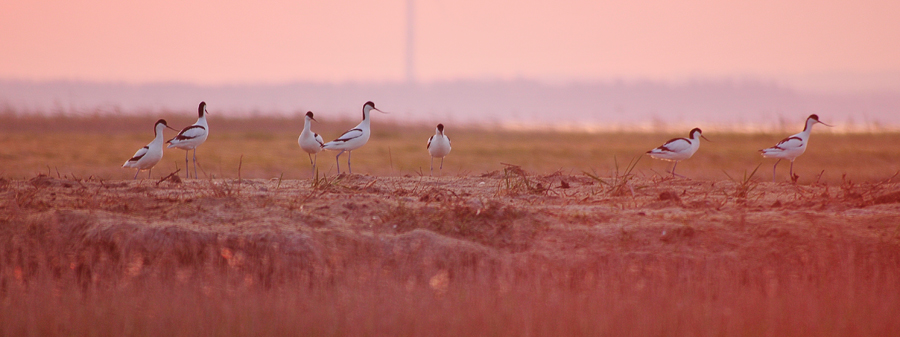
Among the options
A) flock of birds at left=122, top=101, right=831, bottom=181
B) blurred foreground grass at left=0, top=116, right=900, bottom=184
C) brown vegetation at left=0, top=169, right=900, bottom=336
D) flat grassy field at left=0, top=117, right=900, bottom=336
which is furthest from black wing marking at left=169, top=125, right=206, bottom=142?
brown vegetation at left=0, top=169, right=900, bottom=336

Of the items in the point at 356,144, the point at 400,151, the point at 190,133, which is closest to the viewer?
the point at 190,133

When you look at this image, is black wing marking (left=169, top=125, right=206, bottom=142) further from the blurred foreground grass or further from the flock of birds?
the blurred foreground grass

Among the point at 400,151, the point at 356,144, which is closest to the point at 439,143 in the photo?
the point at 356,144

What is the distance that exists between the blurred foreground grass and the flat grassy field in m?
7.07

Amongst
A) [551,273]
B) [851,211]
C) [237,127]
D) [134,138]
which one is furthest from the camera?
[237,127]

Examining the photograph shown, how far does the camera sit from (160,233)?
6742 millimetres

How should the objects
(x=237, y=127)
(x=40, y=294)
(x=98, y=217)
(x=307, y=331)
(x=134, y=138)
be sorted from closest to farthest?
(x=307, y=331) → (x=40, y=294) → (x=98, y=217) → (x=134, y=138) → (x=237, y=127)

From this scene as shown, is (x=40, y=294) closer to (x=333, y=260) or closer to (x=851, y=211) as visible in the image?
(x=333, y=260)

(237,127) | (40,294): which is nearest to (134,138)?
(237,127)

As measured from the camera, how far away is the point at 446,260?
6680mm

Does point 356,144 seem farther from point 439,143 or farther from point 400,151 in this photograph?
point 400,151

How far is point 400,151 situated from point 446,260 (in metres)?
18.1

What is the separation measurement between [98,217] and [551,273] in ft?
13.0

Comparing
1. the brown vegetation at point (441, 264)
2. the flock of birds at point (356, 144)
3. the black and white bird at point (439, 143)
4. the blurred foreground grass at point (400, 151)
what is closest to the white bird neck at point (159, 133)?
the flock of birds at point (356, 144)
